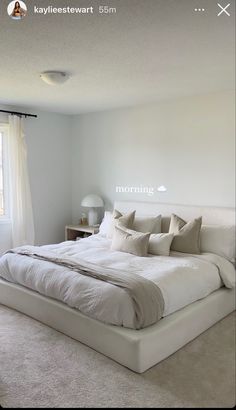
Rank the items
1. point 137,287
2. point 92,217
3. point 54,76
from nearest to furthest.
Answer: point 137,287 < point 54,76 < point 92,217

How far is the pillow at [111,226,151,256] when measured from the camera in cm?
359

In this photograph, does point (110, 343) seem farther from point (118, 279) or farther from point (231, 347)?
point (231, 347)

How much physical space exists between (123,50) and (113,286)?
176cm

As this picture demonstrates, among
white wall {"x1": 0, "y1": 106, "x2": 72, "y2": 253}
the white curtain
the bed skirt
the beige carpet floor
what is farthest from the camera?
white wall {"x1": 0, "y1": 106, "x2": 72, "y2": 253}

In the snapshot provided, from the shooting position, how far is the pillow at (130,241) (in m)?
3.59

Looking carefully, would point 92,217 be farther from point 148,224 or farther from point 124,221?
point 148,224

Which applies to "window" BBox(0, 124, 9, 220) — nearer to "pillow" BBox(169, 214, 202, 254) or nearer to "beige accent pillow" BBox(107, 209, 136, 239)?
"beige accent pillow" BBox(107, 209, 136, 239)

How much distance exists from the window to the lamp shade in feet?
3.63

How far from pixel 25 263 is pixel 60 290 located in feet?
2.07

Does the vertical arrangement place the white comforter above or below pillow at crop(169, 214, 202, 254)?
below

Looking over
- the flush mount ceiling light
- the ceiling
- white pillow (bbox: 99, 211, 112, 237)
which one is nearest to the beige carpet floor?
white pillow (bbox: 99, 211, 112, 237)

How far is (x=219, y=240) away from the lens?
362 cm

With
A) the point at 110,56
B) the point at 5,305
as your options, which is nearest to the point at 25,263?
the point at 5,305

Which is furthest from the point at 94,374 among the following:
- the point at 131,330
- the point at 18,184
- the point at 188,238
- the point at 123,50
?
the point at 18,184
